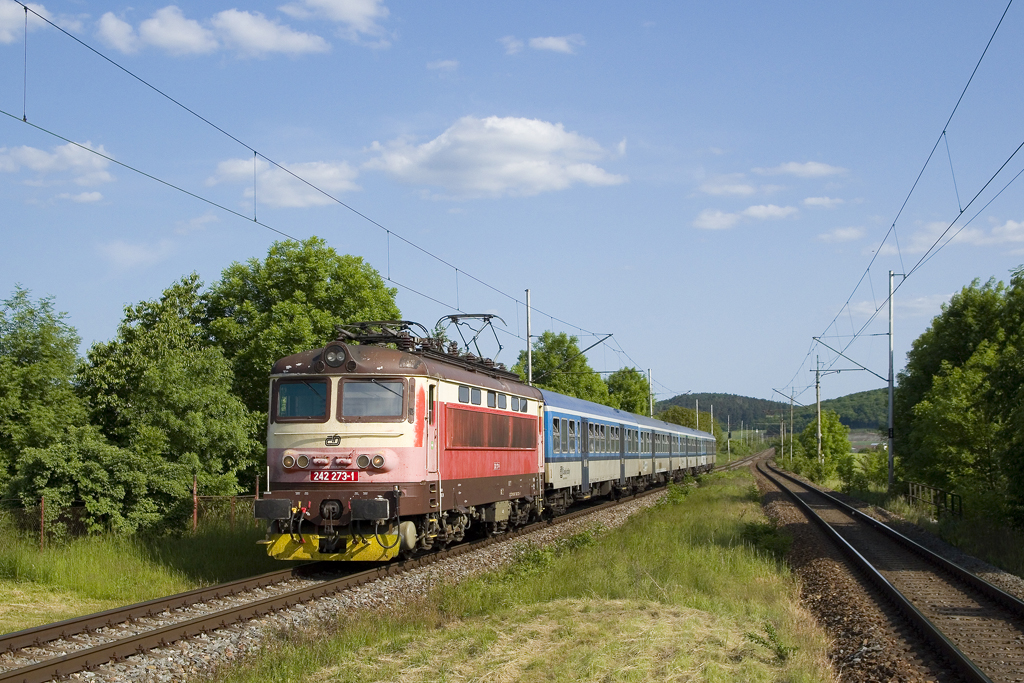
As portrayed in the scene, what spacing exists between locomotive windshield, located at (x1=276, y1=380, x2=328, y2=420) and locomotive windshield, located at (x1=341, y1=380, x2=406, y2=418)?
1.24ft

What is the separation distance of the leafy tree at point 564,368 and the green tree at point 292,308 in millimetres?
27574

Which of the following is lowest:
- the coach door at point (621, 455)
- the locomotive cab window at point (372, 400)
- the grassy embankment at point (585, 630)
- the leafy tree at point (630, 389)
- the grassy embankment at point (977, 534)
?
the grassy embankment at point (977, 534)

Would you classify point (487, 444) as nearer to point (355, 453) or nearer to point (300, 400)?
point (355, 453)

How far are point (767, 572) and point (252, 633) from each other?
9.21 m

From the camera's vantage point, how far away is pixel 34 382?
23766mm

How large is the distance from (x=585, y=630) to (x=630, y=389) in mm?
82084

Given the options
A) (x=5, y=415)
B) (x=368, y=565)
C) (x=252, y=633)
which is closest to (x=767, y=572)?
(x=368, y=565)

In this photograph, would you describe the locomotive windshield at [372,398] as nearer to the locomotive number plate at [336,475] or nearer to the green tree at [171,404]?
the locomotive number plate at [336,475]

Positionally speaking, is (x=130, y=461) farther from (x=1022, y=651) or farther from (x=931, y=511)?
(x=931, y=511)

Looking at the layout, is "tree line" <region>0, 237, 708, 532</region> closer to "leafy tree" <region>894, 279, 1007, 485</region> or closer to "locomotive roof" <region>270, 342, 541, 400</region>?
"locomotive roof" <region>270, 342, 541, 400</region>

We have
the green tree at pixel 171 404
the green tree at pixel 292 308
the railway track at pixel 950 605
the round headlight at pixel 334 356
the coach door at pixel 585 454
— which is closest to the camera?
the railway track at pixel 950 605

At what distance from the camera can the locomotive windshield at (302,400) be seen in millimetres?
14477

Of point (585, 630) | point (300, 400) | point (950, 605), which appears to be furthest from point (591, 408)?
point (585, 630)

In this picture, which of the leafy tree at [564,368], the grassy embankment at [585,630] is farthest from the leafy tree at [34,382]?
the leafy tree at [564,368]
